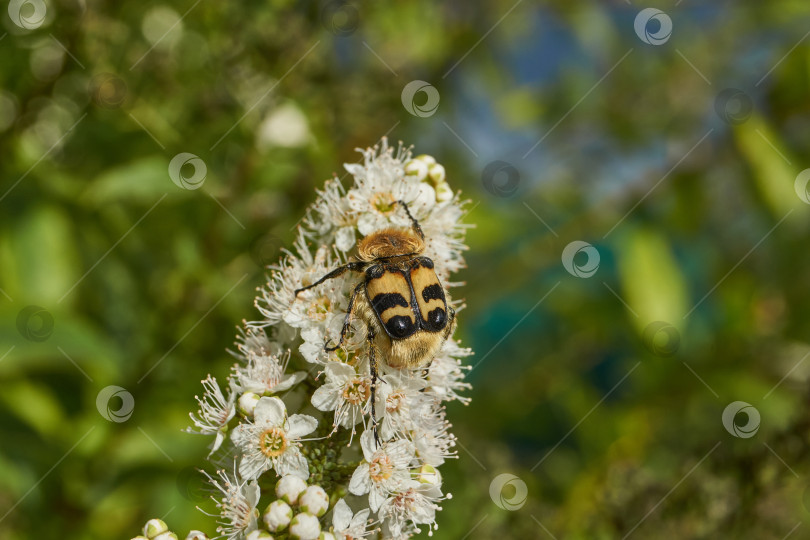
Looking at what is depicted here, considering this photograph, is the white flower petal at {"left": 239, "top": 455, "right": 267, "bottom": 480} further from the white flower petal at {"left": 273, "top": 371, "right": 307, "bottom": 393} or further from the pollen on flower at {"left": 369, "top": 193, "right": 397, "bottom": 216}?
the pollen on flower at {"left": 369, "top": 193, "right": 397, "bottom": 216}

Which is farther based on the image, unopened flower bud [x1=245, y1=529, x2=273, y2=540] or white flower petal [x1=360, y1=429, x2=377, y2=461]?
white flower petal [x1=360, y1=429, x2=377, y2=461]

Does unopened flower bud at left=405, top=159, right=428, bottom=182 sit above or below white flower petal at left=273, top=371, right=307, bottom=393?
above

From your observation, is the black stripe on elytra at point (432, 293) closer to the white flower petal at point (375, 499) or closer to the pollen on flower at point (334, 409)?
the pollen on flower at point (334, 409)

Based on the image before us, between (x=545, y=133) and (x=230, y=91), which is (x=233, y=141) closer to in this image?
(x=230, y=91)

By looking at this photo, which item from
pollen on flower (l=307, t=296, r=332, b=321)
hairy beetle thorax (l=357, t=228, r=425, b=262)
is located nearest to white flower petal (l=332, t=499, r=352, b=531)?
pollen on flower (l=307, t=296, r=332, b=321)

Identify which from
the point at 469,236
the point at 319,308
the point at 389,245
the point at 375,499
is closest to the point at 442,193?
the point at 389,245

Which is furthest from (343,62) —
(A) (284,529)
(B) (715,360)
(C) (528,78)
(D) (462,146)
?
(A) (284,529)

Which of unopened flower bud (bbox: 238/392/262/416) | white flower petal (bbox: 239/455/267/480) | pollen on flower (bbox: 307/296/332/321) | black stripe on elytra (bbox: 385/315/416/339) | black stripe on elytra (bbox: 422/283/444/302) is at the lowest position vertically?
white flower petal (bbox: 239/455/267/480)
